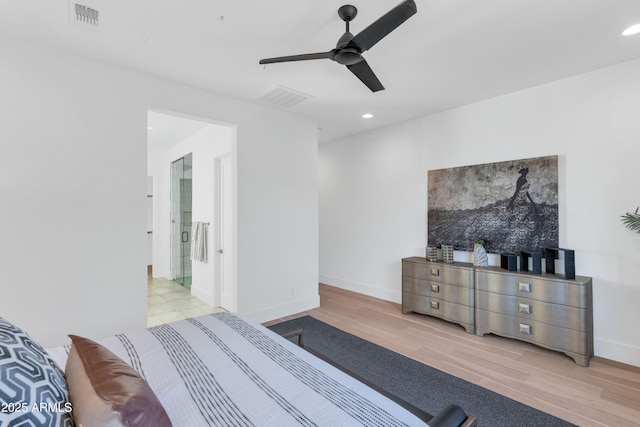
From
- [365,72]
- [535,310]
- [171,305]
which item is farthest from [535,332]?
[171,305]

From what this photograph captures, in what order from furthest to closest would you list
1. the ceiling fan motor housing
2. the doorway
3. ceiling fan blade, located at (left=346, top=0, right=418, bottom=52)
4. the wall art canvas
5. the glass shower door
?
the glass shower door
the doorway
the wall art canvas
the ceiling fan motor housing
ceiling fan blade, located at (left=346, top=0, right=418, bottom=52)

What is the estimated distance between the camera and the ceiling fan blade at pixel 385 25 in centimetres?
151

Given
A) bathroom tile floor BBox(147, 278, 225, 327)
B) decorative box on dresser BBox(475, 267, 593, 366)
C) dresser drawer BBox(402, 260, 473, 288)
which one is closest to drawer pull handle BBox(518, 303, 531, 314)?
decorative box on dresser BBox(475, 267, 593, 366)

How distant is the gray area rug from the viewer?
1966mm

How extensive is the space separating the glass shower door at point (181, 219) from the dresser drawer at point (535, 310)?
4.61m

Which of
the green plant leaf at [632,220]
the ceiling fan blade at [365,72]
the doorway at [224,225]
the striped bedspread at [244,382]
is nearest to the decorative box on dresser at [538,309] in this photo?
the green plant leaf at [632,220]

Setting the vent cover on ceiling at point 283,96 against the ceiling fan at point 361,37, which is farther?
the vent cover on ceiling at point 283,96

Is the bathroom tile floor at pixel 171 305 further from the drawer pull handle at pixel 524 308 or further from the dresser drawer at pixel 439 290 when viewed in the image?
the drawer pull handle at pixel 524 308

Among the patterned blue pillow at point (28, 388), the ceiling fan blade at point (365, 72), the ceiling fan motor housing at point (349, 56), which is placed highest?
the ceiling fan blade at point (365, 72)

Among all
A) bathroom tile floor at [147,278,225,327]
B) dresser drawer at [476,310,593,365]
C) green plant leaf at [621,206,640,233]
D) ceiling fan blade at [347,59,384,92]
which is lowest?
bathroom tile floor at [147,278,225,327]

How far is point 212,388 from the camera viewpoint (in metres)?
1.21

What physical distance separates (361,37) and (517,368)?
297 cm

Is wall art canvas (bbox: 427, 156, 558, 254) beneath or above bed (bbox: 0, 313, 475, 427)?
above

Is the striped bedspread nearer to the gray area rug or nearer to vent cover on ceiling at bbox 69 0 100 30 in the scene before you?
the gray area rug
